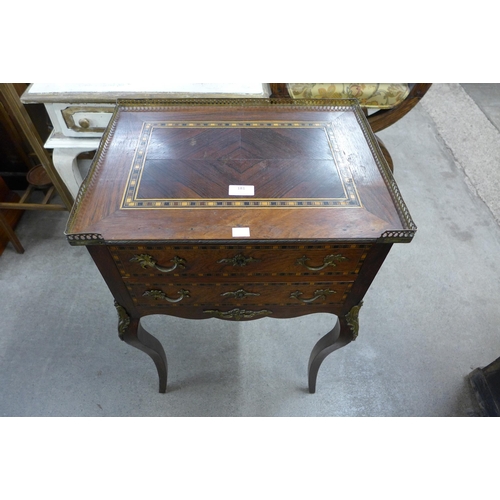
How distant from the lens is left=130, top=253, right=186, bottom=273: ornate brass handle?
0.88 meters

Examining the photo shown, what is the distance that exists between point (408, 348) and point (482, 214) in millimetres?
1143

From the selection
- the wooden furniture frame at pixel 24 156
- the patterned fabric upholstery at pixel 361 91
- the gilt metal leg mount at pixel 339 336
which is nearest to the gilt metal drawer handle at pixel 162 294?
the gilt metal leg mount at pixel 339 336

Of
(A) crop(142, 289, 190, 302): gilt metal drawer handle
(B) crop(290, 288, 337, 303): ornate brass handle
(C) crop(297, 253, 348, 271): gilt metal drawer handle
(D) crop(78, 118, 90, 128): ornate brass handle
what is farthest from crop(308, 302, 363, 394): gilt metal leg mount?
(D) crop(78, 118, 90, 128): ornate brass handle

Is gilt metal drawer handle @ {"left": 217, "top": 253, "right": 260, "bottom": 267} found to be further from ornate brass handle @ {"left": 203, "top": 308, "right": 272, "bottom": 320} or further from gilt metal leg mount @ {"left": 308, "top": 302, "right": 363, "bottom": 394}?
gilt metal leg mount @ {"left": 308, "top": 302, "right": 363, "bottom": 394}

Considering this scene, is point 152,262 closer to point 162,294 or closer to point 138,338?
point 162,294

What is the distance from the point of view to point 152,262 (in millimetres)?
891

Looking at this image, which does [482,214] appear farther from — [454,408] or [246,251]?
[246,251]

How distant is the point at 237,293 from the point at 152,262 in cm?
26

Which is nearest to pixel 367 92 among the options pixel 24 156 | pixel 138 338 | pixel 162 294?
pixel 162 294

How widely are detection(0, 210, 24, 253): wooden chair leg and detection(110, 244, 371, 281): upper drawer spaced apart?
4.28 ft

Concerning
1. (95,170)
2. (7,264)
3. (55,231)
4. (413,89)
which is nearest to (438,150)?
(413,89)

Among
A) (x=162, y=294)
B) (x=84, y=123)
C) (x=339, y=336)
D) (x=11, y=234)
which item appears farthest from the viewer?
(x=11, y=234)

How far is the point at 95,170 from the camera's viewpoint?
3.22 ft

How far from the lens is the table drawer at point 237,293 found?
0.99 metres
